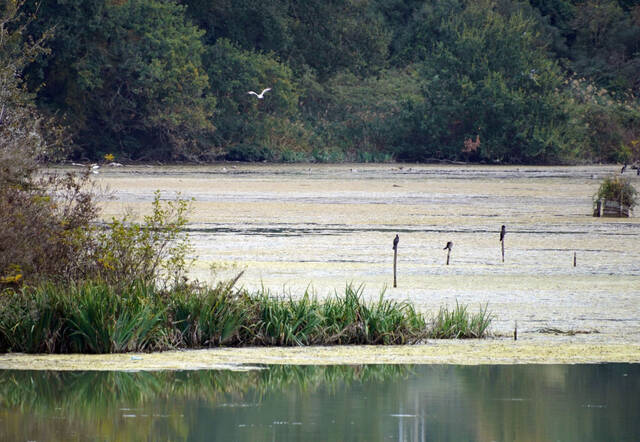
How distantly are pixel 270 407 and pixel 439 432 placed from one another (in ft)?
5.20

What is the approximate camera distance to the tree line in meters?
58.2

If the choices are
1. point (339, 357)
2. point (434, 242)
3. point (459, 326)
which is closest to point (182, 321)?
point (339, 357)

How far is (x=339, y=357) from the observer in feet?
38.0

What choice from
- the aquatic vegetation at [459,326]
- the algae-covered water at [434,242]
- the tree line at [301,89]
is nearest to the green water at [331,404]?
the aquatic vegetation at [459,326]

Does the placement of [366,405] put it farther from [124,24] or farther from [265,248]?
[124,24]

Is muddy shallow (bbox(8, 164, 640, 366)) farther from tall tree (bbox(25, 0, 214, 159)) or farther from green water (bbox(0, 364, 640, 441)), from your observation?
tall tree (bbox(25, 0, 214, 159))

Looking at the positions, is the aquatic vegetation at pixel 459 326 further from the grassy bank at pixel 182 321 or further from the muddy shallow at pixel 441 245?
the muddy shallow at pixel 441 245

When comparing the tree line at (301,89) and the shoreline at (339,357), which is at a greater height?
the tree line at (301,89)

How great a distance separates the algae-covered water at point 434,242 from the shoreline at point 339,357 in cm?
75

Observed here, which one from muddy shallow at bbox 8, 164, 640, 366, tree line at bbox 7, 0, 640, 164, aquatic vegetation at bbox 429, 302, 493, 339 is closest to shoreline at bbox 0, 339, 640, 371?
muddy shallow at bbox 8, 164, 640, 366

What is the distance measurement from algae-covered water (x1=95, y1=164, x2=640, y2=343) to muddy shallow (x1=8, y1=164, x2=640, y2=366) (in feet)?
0.09

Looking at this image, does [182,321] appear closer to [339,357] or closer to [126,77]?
[339,357]

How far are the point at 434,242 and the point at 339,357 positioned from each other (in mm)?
11662

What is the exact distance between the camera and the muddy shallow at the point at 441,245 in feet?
48.2
